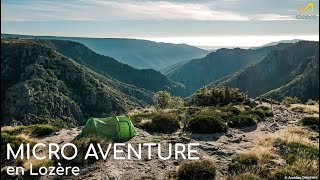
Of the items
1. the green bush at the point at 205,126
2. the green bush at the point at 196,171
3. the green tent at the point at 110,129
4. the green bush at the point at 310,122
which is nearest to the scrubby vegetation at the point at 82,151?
the green tent at the point at 110,129

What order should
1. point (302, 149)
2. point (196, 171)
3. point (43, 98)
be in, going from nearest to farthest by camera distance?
1. point (196, 171)
2. point (302, 149)
3. point (43, 98)

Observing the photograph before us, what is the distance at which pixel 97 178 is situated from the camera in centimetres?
1479

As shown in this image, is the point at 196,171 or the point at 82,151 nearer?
the point at 196,171

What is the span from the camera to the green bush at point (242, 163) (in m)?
15.9

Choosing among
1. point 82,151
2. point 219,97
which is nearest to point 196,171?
point 82,151

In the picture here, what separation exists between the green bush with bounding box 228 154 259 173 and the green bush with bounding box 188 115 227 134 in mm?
8082

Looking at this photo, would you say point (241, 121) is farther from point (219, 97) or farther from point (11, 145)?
point (219, 97)

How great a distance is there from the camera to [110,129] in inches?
875

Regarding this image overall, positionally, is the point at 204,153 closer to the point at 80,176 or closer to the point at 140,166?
the point at 140,166

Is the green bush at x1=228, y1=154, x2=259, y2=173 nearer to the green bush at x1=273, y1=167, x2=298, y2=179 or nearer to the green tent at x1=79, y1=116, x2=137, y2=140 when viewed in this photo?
the green bush at x1=273, y1=167, x2=298, y2=179

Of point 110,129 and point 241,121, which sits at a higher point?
point 110,129

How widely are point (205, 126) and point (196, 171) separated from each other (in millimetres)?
10647

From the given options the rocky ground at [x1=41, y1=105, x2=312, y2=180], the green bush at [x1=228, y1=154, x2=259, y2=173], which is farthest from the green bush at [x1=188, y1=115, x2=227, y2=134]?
the green bush at [x1=228, y1=154, x2=259, y2=173]

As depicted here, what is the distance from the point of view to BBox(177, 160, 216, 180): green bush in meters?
15.1
